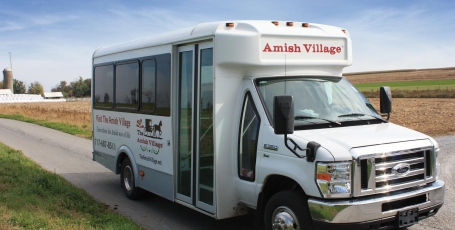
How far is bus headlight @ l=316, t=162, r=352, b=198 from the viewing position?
15.8ft

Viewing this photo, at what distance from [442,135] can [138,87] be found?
12791 millimetres

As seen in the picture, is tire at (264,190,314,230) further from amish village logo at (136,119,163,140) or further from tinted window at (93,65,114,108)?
tinted window at (93,65,114,108)

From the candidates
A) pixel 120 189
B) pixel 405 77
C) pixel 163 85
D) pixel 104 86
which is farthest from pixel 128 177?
pixel 405 77

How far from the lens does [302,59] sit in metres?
6.28

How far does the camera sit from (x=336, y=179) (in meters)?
4.84

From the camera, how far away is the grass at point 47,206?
20.8ft

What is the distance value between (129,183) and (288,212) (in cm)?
435

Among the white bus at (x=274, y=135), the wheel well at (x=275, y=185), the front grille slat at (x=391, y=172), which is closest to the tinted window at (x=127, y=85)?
the white bus at (x=274, y=135)

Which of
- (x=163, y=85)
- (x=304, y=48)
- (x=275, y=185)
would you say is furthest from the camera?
(x=163, y=85)

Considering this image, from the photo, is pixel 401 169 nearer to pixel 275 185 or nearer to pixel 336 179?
pixel 336 179

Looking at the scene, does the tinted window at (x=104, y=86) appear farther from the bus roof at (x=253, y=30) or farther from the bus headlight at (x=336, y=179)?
the bus headlight at (x=336, y=179)

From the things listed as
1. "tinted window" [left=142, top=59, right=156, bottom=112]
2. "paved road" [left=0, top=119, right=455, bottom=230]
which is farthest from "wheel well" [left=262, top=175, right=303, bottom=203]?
"tinted window" [left=142, top=59, right=156, bottom=112]

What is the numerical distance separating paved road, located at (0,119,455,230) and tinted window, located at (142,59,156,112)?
1.72 meters

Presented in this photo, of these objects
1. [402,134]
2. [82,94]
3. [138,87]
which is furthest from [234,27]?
[82,94]
